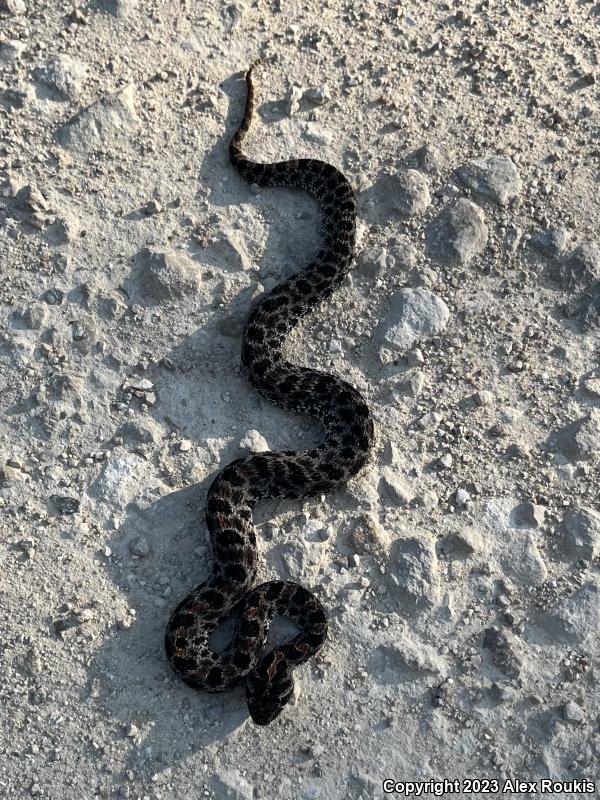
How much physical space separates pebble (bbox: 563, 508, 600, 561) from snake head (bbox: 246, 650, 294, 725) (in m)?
2.63

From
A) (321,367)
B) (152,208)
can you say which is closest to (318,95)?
(152,208)

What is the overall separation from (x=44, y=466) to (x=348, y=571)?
2.81m

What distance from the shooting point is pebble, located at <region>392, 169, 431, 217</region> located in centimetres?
829

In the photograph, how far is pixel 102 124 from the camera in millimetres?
8328

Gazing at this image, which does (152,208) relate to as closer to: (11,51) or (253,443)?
(11,51)

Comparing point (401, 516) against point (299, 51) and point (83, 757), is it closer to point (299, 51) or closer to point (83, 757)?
point (83, 757)

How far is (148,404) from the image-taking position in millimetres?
7453

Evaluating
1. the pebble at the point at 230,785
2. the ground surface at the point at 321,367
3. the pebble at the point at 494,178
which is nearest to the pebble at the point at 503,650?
the ground surface at the point at 321,367

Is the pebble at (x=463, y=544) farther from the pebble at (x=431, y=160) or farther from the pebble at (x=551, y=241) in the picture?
the pebble at (x=431, y=160)

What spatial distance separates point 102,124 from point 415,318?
3789 mm

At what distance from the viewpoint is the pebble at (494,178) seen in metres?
8.30

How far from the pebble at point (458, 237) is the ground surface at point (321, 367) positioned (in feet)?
0.08

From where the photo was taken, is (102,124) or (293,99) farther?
(293,99)

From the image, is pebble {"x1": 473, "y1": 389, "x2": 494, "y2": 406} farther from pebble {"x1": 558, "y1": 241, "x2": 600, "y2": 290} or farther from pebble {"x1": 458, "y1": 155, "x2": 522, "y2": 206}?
pebble {"x1": 458, "y1": 155, "x2": 522, "y2": 206}
